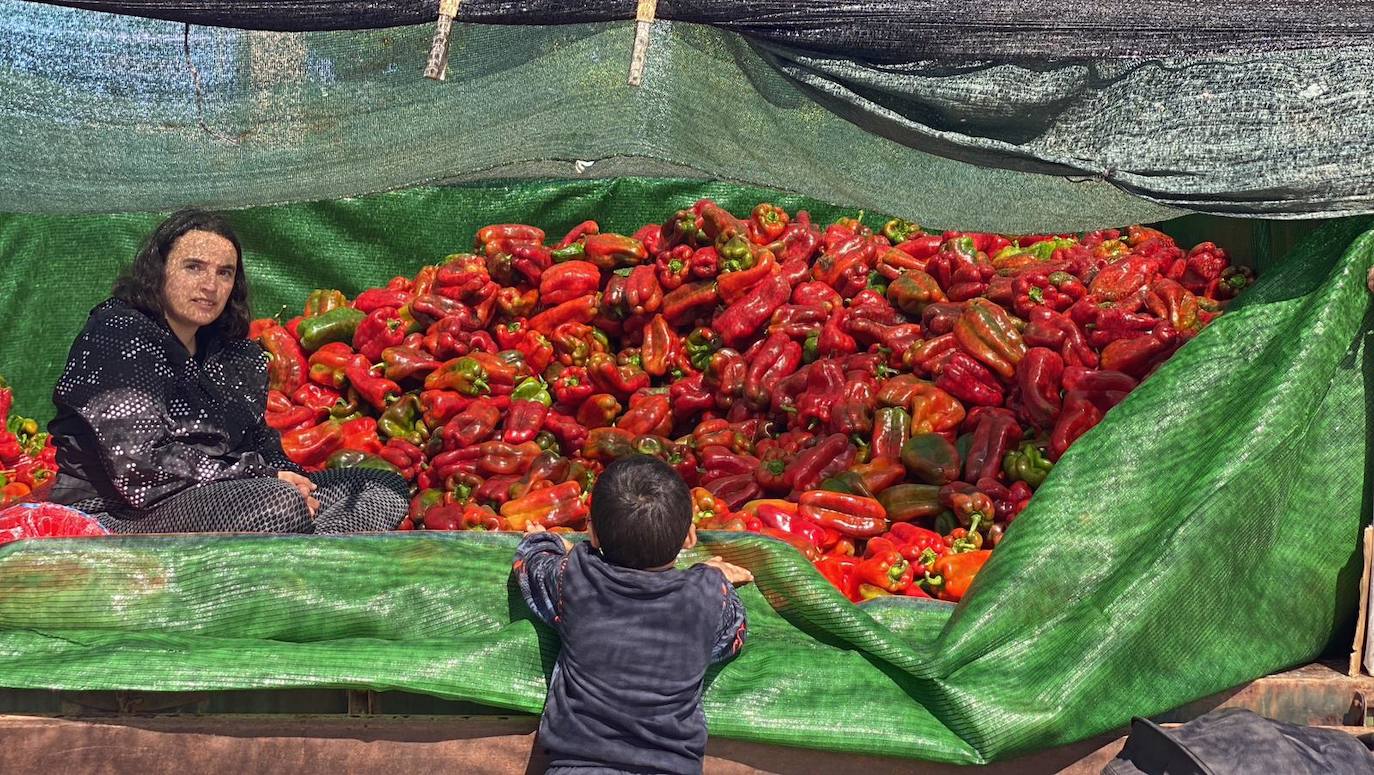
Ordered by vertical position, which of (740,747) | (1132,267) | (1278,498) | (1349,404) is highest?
(1132,267)

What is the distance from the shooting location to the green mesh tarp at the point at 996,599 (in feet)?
12.0

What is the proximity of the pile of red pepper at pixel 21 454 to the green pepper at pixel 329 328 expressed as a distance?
1248 millimetres

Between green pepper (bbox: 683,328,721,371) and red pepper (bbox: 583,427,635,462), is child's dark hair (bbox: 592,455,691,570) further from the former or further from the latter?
green pepper (bbox: 683,328,721,371)

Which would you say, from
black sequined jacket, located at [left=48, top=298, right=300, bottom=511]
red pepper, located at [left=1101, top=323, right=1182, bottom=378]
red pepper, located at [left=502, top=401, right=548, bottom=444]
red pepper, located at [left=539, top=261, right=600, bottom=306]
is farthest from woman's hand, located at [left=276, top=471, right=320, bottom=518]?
red pepper, located at [left=1101, top=323, right=1182, bottom=378]

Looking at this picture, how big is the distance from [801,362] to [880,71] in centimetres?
278

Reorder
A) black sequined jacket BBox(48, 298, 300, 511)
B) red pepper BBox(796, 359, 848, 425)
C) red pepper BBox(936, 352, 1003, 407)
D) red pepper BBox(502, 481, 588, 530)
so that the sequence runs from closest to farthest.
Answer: black sequined jacket BBox(48, 298, 300, 511)
red pepper BBox(502, 481, 588, 530)
red pepper BBox(936, 352, 1003, 407)
red pepper BBox(796, 359, 848, 425)

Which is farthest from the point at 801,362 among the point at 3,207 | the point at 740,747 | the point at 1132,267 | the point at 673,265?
the point at 3,207

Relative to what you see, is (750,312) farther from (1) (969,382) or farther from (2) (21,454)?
(2) (21,454)

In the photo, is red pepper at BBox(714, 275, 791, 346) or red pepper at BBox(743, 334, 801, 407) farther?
red pepper at BBox(714, 275, 791, 346)

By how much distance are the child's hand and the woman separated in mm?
1477

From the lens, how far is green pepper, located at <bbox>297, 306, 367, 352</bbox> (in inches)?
269

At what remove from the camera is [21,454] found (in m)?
6.67

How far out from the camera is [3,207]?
4211 millimetres

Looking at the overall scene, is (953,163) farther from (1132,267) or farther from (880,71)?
(1132,267)
